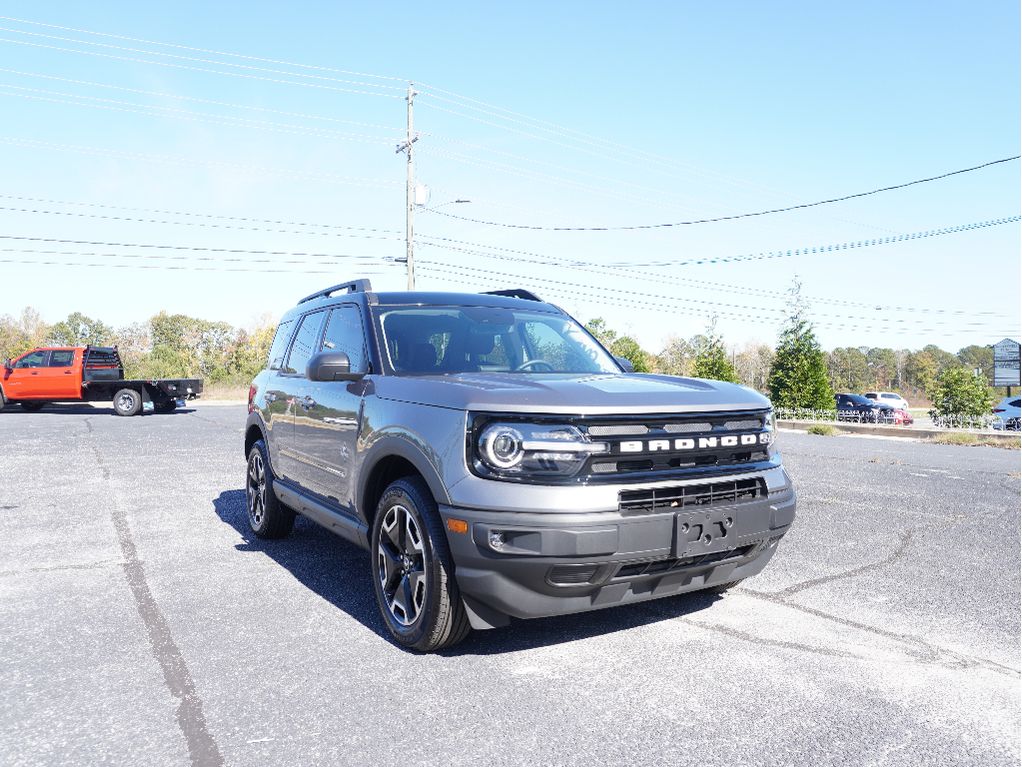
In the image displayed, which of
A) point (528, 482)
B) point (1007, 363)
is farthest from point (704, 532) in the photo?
point (1007, 363)

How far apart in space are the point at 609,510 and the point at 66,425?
1931 centimetres

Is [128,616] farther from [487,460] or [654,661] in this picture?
[654,661]

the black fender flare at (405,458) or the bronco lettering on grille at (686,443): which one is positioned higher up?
the bronco lettering on grille at (686,443)

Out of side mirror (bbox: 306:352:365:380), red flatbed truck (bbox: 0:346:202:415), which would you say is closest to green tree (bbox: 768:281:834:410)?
red flatbed truck (bbox: 0:346:202:415)

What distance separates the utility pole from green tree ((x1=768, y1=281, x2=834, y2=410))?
17.5 m

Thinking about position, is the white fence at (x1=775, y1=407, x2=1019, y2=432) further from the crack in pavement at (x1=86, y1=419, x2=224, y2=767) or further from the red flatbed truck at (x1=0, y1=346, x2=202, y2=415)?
the crack in pavement at (x1=86, y1=419, x2=224, y2=767)

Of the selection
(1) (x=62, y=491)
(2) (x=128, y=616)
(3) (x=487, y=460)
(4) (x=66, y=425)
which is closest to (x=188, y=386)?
(4) (x=66, y=425)

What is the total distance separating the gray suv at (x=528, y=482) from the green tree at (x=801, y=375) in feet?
107

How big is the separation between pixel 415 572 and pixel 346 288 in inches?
95.0

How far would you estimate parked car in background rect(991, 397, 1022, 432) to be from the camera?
3177cm

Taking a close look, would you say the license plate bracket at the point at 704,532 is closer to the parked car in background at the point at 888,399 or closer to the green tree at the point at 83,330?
the parked car in background at the point at 888,399

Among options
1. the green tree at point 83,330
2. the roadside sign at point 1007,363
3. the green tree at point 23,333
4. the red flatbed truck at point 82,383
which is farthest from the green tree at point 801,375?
the green tree at point 83,330

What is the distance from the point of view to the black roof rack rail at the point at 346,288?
508 cm

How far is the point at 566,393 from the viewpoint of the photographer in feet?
11.4
